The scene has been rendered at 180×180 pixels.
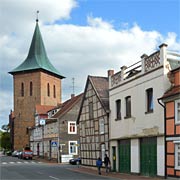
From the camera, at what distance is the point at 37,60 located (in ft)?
320

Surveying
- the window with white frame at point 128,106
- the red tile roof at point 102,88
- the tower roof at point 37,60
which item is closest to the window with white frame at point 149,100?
the window with white frame at point 128,106

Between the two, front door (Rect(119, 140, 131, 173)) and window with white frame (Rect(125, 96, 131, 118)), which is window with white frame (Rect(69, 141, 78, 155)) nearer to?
front door (Rect(119, 140, 131, 173))

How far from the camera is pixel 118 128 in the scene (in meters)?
32.6

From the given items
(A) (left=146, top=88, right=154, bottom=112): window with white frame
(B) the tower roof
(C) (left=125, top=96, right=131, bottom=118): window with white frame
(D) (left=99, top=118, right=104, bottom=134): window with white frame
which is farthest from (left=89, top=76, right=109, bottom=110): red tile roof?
(B) the tower roof

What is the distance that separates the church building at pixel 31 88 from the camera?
92.8 meters

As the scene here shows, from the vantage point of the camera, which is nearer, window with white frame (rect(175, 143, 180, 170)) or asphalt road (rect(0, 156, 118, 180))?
window with white frame (rect(175, 143, 180, 170))

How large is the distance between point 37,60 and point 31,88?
6.90m

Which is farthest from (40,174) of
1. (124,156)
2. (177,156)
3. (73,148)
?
(73,148)

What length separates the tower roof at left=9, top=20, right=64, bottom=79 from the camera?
316 ft

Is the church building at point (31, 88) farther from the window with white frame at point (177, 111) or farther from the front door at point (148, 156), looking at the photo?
the window with white frame at point (177, 111)

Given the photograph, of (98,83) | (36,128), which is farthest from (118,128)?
(36,128)

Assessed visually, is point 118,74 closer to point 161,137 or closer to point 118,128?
point 118,128

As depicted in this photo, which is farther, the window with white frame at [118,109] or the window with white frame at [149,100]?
the window with white frame at [118,109]

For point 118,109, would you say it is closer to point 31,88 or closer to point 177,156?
point 177,156
